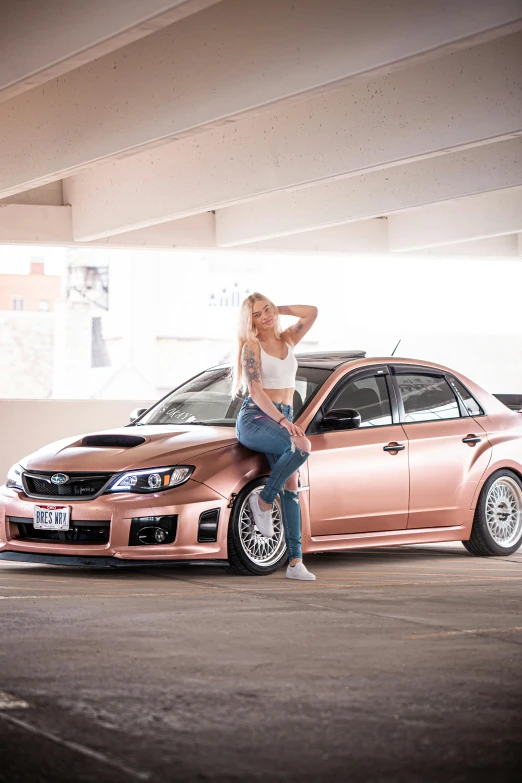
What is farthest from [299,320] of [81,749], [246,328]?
[81,749]

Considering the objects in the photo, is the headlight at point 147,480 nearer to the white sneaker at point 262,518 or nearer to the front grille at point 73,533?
the front grille at point 73,533

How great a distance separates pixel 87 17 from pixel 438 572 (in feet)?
15.5

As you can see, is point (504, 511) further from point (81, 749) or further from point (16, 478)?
point (81, 749)

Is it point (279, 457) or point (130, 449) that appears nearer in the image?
point (279, 457)

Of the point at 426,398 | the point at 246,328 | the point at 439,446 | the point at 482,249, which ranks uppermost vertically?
the point at 482,249

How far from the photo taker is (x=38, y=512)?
833 centimetres

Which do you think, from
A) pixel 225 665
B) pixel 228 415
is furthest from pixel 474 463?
pixel 225 665

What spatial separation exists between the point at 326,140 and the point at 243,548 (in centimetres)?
560

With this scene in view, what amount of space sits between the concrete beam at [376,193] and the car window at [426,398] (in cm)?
415

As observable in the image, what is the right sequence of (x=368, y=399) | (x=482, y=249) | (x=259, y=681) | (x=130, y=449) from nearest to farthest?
(x=259, y=681) < (x=130, y=449) < (x=368, y=399) < (x=482, y=249)

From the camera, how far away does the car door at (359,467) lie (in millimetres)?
8688

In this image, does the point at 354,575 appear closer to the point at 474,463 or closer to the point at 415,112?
the point at 474,463

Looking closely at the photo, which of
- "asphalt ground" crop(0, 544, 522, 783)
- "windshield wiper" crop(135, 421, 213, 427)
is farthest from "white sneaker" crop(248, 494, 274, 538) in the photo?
"windshield wiper" crop(135, 421, 213, 427)

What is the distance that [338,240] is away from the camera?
18938 millimetres
